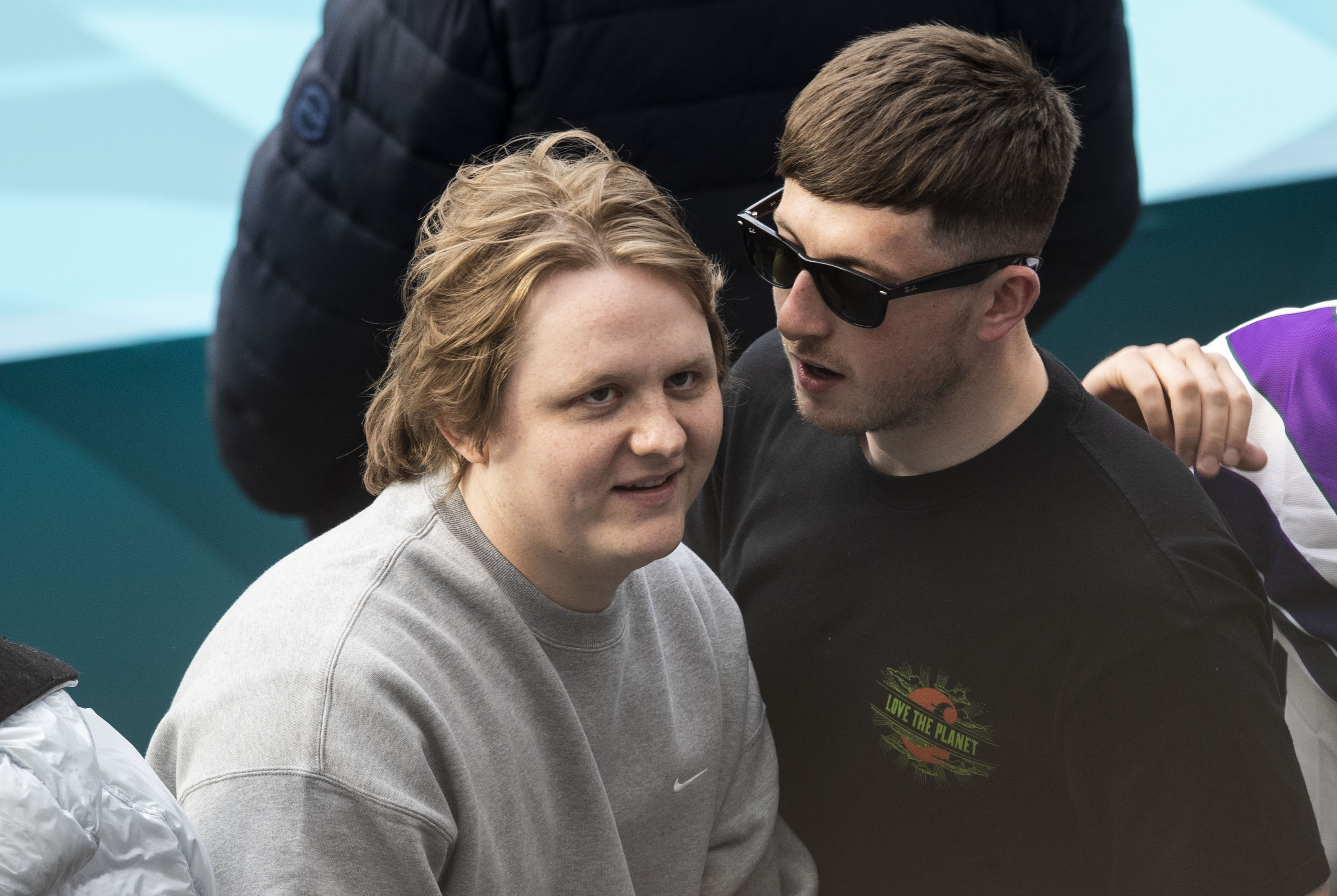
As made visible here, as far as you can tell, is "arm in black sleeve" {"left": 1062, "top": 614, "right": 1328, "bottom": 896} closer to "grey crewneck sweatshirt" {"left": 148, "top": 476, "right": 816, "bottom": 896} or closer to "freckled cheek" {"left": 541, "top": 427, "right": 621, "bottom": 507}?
"grey crewneck sweatshirt" {"left": 148, "top": 476, "right": 816, "bottom": 896}

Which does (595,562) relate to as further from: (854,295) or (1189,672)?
(1189,672)

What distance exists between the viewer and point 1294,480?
4.87 ft

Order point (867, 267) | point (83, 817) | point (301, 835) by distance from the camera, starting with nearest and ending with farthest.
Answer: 1. point (83, 817)
2. point (301, 835)
3. point (867, 267)

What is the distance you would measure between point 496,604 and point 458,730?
124 millimetres

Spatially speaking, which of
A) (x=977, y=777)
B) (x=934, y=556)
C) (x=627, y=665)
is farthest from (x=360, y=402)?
(x=977, y=777)

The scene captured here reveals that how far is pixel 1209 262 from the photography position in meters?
2.30

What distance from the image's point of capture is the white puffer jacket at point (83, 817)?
68 cm

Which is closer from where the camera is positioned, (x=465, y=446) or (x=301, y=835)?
(x=301, y=835)

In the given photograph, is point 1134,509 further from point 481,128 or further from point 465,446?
point 481,128

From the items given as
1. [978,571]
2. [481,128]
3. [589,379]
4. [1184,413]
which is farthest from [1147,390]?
[481,128]

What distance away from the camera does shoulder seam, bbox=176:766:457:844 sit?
0.96 metres

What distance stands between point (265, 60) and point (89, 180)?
313mm

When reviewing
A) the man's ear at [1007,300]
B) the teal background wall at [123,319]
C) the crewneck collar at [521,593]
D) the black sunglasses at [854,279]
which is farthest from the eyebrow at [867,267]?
the teal background wall at [123,319]

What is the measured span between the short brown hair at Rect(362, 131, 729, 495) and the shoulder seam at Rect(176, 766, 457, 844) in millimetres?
325
